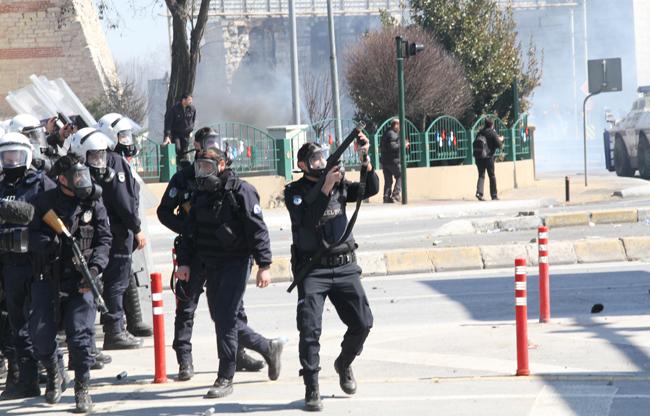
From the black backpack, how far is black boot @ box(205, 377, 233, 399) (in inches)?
785

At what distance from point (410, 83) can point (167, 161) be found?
30.8 feet

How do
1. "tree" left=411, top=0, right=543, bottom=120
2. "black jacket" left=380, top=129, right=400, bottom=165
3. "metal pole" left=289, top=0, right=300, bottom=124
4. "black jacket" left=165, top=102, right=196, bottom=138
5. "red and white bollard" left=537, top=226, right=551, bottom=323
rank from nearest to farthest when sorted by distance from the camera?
1. "red and white bollard" left=537, top=226, right=551, bottom=323
2. "black jacket" left=165, top=102, right=196, bottom=138
3. "black jacket" left=380, top=129, right=400, bottom=165
4. "tree" left=411, top=0, right=543, bottom=120
5. "metal pole" left=289, top=0, right=300, bottom=124

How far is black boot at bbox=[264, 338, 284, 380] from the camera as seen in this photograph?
915 centimetres

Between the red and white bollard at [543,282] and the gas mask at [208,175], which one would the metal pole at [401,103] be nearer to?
the red and white bollard at [543,282]

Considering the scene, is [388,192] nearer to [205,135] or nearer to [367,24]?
[205,135]

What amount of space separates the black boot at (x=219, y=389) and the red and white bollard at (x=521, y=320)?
6.51 ft

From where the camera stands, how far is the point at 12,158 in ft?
28.3

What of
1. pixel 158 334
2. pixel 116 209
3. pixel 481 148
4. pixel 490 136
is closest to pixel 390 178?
pixel 481 148

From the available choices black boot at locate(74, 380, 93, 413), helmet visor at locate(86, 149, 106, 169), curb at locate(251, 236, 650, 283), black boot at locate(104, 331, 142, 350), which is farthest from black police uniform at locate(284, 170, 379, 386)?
curb at locate(251, 236, 650, 283)

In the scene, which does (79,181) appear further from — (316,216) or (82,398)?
(316,216)

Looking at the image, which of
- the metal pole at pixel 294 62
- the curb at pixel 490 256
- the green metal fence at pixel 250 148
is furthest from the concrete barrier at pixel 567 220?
the metal pole at pixel 294 62

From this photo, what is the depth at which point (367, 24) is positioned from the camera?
316 ft

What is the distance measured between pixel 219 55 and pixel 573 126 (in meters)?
30.2

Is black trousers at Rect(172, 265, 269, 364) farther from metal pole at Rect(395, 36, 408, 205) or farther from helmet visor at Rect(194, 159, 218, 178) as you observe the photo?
metal pole at Rect(395, 36, 408, 205)
